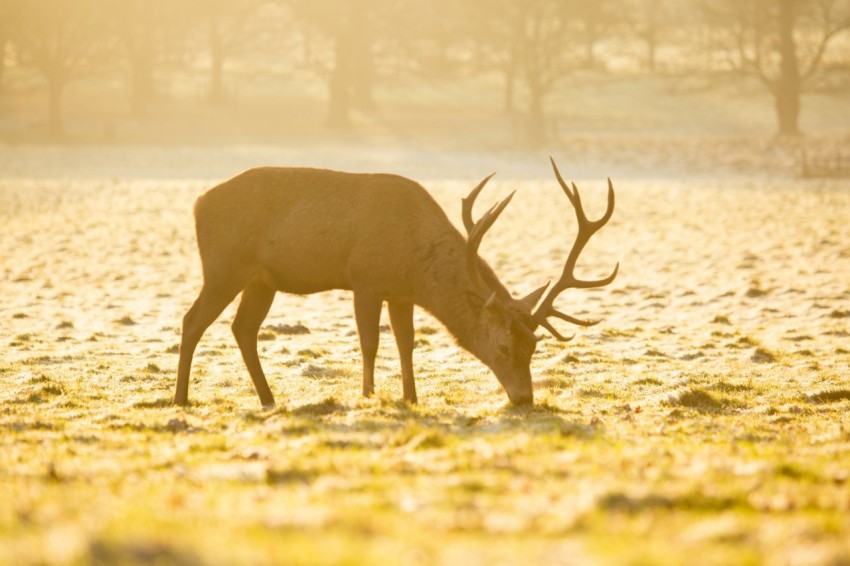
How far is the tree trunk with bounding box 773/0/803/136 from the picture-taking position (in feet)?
136

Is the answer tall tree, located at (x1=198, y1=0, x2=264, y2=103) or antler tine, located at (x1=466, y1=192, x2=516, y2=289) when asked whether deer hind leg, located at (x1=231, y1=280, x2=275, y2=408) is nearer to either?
antler tine, located at (x1=466, y1=192, x2=516, y2=289)

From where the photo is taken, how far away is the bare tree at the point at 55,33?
145ft

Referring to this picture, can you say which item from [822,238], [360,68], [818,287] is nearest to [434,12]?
[360,68]

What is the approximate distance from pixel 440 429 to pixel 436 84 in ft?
195

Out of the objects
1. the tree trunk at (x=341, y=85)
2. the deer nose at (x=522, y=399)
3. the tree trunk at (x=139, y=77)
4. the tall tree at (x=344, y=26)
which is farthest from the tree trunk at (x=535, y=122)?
the deer nose at (x=522, y=399)

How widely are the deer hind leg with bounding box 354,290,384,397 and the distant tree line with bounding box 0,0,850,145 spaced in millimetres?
36990

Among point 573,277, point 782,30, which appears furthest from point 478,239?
point 782,30

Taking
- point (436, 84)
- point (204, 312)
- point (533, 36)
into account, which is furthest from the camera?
point (436, 84)

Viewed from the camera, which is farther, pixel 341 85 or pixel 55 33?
pixel 341 85

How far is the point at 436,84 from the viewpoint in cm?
6450

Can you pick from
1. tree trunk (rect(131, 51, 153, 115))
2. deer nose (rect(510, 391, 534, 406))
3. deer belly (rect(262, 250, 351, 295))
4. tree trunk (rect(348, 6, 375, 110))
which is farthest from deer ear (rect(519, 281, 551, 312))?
tree trunk (rect(131, 51, 153, 115))

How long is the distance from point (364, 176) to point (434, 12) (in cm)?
4217

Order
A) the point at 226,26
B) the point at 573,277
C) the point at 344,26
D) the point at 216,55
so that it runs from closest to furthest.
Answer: the point at 573,277 → the point at 344,26 → the point at 216,55 → the point at 226,26

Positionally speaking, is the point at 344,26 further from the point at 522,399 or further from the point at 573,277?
the point at 522,399
